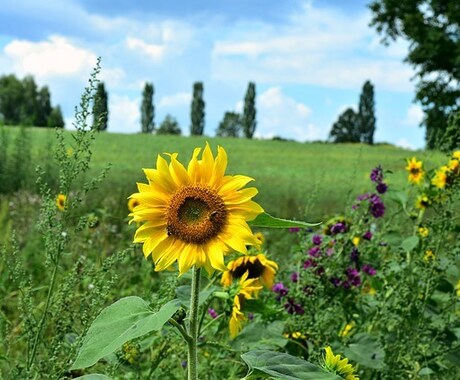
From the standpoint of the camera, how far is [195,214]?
4.13ft

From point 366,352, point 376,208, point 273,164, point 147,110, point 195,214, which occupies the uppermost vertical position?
point 147,110

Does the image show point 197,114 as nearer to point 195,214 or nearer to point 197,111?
point 197,111

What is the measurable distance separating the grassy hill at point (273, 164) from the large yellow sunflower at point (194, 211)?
238 cm

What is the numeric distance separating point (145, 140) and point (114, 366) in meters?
27.7

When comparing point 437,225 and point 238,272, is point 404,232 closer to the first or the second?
point 437,225

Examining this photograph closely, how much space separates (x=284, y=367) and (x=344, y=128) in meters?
64.7

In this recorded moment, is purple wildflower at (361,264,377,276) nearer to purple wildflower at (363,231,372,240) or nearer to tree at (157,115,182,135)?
purple wildflower at (363,231,372,240)

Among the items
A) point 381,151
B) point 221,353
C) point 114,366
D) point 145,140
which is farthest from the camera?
point 381,151

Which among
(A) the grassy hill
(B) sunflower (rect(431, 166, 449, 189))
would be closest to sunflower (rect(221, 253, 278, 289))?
(B) sunflower (rect(431, 166, 449, 189))

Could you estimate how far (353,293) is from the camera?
9.21ft

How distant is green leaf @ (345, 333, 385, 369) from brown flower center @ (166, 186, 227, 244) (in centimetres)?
125

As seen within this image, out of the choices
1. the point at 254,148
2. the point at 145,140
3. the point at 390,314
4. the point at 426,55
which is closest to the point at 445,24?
the point at 426,55

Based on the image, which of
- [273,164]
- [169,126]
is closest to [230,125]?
[169,126]

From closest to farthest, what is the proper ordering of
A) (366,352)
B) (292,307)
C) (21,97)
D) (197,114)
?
(366,352) < (292,307) < (197,114) < (21,97)
